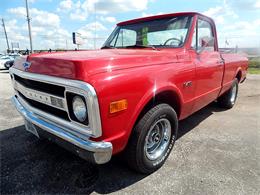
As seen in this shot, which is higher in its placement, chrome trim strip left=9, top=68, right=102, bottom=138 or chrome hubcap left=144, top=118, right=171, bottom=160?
chrome trim strip left=9, top=68, right=102, bottom=138

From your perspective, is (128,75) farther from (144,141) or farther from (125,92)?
(144,141)

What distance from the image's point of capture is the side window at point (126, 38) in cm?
372

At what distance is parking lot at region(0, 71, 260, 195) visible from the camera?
235 cm

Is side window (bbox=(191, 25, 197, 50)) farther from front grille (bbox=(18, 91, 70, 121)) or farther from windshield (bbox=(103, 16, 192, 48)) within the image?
front grille (bbox=(18, 91, 70, 121))

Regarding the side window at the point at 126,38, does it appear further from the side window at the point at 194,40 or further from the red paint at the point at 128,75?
the side window at the point at 194,40

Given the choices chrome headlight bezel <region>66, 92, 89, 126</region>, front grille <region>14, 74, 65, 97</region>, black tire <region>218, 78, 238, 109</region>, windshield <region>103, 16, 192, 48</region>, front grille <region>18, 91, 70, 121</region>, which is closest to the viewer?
chrome headlight bezel <region>66, 92, 89, 126</region>

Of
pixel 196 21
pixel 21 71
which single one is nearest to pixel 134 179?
pixel 21 71

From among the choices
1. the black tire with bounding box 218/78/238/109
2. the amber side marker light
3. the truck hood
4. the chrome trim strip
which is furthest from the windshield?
the black tire with bounding box 218/78/238/109

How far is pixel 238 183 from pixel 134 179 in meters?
1.17

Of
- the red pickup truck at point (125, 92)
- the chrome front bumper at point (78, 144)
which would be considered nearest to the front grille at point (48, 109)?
the red pickup truck at point (125, 92)

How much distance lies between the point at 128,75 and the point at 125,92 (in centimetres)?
20

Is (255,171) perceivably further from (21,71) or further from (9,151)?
(9,151)

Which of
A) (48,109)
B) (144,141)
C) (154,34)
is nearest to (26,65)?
(48,109)

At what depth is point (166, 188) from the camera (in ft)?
7.66
